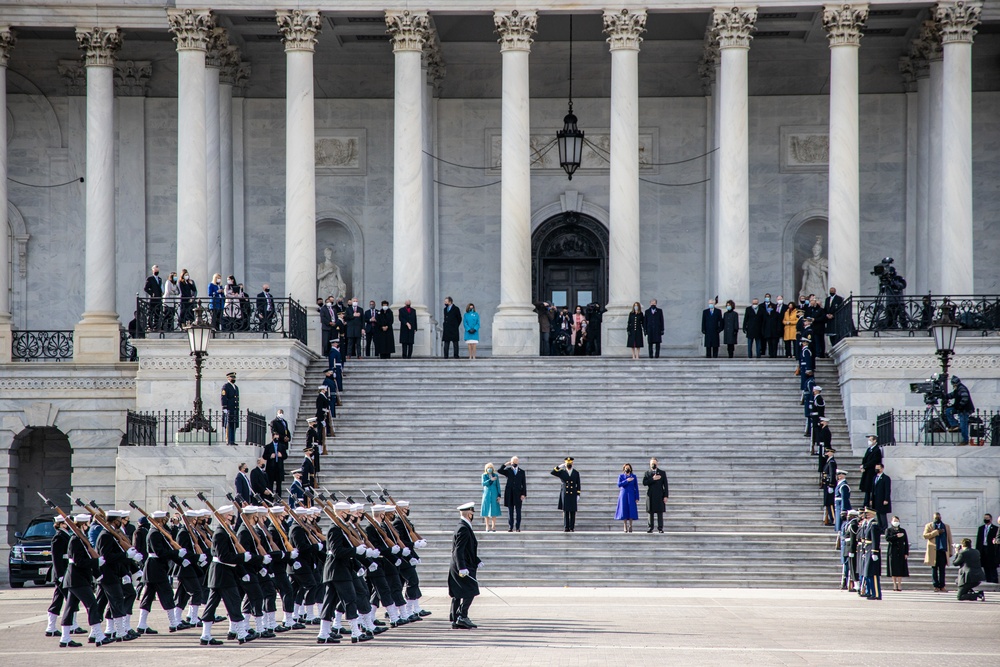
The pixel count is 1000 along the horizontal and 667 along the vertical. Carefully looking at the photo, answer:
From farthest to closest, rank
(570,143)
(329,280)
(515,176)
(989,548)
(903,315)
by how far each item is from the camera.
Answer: (329,280) → (515,176) → (570,143) → (903,315) → (989,548)

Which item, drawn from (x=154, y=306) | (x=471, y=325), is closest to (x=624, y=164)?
(x=471, y=325)

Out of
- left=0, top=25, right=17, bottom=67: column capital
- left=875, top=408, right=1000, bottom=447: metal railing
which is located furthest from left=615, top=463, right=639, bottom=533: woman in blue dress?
left=0, top=25, right=17, bottom=67: column capital

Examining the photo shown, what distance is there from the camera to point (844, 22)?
43250 millimetres

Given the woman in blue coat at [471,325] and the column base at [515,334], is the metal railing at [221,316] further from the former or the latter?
the column base at [515,334]

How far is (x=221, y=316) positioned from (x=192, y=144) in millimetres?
6327

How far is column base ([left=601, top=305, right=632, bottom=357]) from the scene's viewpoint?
141 feet

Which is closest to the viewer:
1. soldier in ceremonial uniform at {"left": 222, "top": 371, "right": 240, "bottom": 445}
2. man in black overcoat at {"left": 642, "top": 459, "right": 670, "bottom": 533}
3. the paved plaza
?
the paved plaza

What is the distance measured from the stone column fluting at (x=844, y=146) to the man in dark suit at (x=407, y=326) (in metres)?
11.9

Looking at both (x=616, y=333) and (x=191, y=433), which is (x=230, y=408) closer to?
(x=191, y=433)

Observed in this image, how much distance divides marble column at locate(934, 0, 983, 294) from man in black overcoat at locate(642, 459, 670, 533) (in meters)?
14.7

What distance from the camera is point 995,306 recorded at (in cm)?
3928

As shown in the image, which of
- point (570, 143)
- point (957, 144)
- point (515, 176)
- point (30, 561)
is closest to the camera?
point (30, 561)

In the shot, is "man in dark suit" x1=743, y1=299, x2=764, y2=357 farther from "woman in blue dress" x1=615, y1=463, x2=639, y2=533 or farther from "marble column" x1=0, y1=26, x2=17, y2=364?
"marble column" x1=0, y1=26, x2=17, y2=364

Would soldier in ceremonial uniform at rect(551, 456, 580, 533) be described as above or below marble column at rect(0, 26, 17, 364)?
below
